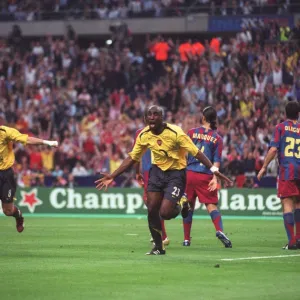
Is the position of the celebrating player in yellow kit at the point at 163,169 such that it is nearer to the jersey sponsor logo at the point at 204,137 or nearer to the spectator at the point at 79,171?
the jersey sponsor logo at the point at 204,137

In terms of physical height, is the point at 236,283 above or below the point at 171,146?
below

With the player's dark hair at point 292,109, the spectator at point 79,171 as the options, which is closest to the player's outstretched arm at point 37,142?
the player's dark hair at point 292,109

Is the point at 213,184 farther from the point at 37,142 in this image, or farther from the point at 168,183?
the point at 37,142

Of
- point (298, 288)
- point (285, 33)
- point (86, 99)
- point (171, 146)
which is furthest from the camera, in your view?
point (86, 99)

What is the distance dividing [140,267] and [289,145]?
460 centimetres

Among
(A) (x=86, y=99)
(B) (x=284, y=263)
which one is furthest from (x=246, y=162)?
(B) (x=284, y=263)

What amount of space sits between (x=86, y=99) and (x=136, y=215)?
25.0 ft

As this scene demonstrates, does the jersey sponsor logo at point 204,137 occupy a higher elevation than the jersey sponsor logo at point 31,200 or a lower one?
higher

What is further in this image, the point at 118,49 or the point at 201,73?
the point at 118,49

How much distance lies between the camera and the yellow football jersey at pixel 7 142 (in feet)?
53.8

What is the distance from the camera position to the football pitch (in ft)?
33.7

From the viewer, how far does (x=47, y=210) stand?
103 feet

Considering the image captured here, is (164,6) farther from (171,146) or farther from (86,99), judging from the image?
(171,146)

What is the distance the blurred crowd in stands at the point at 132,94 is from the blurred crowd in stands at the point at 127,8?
1869 mm
